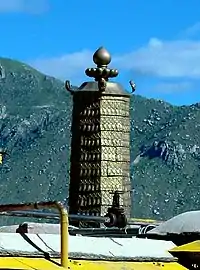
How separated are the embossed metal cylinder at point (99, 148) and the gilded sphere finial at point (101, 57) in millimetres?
355

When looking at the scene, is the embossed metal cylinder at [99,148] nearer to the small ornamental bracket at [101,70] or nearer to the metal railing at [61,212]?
the small ornamental bracket at [101,70]

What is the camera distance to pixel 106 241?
35.1ft

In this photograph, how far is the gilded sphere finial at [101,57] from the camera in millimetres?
24156

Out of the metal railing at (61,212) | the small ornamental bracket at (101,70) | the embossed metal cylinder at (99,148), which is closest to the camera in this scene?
the metal railing at (61,212)

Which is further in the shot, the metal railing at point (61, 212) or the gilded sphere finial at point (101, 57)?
the gilded sphere finial at point (101, 57)

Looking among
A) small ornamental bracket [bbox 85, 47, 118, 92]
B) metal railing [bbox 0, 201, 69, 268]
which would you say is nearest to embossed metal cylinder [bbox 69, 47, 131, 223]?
small ornamental bracket [bbox 85, 47, 118, 92]

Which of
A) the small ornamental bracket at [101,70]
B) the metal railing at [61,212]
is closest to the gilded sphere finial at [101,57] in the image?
the small ornamental bracket at [101,70]

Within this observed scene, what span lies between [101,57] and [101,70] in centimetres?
30

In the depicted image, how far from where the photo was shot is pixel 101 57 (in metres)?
24.2

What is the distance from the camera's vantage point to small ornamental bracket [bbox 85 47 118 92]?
78.6 feet

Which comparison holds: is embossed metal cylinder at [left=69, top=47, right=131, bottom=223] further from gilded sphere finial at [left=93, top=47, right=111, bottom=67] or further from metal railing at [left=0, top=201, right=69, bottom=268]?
metal railing at [left=0, top=201, right=69, bottom=268]

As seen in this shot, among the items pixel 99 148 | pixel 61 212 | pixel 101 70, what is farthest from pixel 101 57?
pixel 61 212

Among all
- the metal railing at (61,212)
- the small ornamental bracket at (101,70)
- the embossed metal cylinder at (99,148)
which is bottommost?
the metal railing at (61,212)

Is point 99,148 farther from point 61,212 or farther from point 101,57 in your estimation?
point 61,212
